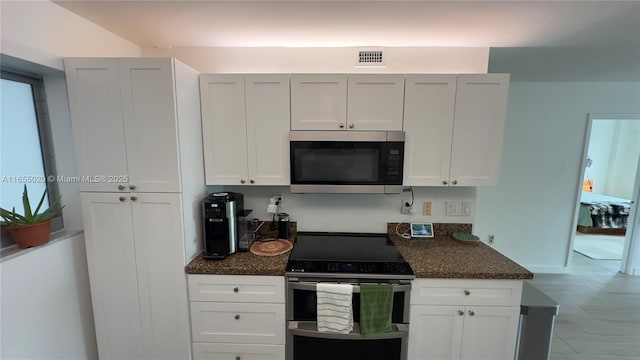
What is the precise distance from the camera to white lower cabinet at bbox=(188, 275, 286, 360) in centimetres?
158

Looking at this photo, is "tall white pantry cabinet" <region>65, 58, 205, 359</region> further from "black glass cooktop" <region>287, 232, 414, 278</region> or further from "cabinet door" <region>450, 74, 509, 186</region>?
"cabinet door" <region>450, 74, 509, 186</region>

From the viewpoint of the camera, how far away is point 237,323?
5.28ft

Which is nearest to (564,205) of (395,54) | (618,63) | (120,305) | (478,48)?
(618,63)

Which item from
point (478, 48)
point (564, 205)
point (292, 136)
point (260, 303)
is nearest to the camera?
point (260, 303)

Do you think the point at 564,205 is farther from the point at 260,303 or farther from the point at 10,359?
the point at 10,359

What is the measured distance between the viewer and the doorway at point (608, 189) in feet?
14.5

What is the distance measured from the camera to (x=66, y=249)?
4.96ft

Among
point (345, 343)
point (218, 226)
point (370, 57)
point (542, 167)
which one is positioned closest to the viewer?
point (345, 343)

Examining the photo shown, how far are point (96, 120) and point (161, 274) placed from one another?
0.99 m

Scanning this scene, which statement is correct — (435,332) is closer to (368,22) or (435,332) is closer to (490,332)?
(490,332)

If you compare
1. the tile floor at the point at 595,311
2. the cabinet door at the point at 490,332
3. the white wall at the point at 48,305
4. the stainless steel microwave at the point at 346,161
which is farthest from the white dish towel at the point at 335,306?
the tile floor at the point at 595,311

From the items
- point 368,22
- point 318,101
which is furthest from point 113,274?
point 368,22

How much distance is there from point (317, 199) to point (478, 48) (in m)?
1.71

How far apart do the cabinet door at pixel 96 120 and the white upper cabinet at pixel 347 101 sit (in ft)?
3.45
